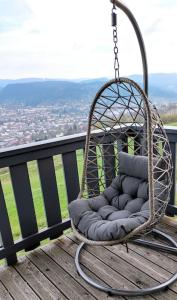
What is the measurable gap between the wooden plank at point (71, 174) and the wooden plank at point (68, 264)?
46 centimetres

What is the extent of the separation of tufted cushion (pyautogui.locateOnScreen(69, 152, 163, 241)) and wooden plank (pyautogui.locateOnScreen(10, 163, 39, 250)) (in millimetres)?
424

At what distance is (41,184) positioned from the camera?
2.00 m

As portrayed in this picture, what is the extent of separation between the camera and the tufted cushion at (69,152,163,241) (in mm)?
1423

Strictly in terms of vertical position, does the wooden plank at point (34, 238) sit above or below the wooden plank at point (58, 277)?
above

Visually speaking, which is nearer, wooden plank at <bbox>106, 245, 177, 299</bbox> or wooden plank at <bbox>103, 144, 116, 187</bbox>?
wooden plank at <bbox>106, 245, 177, 299</bbox>

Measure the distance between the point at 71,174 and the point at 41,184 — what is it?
0.30m

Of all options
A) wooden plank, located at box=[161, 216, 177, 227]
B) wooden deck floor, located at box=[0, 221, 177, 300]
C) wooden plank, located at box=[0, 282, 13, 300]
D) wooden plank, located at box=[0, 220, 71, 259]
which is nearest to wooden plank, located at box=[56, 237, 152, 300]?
wooden deck floor, located at box=[0, 221, 177, 300]

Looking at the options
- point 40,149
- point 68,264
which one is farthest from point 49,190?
point 68,264

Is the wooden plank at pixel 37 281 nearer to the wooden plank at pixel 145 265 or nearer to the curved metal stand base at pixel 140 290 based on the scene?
the curved metal stand base at pixel 140 290

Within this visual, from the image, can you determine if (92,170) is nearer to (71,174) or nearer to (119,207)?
(71,174)

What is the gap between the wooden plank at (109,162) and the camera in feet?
7.68

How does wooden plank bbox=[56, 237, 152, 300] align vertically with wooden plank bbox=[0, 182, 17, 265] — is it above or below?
below

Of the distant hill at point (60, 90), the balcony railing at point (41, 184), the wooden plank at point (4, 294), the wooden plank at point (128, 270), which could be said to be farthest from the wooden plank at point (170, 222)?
the wooden plank at point (4, 294)

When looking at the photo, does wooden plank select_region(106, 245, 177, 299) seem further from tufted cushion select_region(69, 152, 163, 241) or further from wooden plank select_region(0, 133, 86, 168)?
wooden plank select_region(0, 133, 86, 168)
